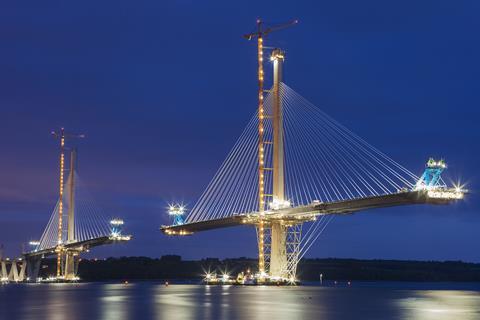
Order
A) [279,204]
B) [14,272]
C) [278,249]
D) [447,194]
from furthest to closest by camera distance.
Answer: [14,272] → [278,249] → [279,204] → [447,194]

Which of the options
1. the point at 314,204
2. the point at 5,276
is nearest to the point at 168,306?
the point at 314,204

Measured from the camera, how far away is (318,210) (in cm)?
7388

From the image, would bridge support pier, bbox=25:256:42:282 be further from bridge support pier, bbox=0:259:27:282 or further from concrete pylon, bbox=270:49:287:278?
concrete pylon, bbox=270:49:287:278

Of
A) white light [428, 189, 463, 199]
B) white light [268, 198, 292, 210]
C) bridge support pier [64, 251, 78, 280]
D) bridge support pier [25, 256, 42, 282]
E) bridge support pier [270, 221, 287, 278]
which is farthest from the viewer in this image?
bridge support pier [25, 256, 42, 282]

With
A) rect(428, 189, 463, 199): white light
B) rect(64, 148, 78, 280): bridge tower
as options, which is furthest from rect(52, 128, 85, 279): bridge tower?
rect(428, 189, 463, 199): white light

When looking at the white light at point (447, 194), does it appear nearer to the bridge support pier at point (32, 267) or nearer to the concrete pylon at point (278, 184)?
the concrete pylon at point (278, 184)

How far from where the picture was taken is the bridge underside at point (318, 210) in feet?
204

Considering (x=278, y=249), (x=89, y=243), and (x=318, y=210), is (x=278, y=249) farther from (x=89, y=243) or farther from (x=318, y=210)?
(x=89, y=243)

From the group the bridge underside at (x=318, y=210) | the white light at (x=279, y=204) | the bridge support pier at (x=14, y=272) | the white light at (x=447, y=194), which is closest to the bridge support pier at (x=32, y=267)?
the bridge support pier at (x=14, y=272)

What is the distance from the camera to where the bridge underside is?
62.1 meters

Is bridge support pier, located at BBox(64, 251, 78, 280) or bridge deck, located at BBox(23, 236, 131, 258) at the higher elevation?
bridge deck, located at BBox(23, 236, 131, 258)

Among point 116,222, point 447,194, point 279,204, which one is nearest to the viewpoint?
point 447,194

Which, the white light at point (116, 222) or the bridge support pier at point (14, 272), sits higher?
the white light at point (116, 222)

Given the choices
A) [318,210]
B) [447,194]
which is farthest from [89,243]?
[447,194]
